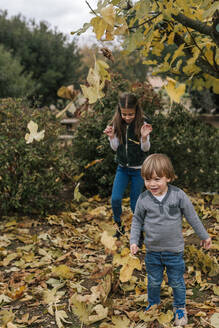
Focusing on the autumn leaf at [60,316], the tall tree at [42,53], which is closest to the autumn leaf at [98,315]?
the autumn leaf at [60,316]

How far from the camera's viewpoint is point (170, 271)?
252cm

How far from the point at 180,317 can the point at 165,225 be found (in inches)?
23.5

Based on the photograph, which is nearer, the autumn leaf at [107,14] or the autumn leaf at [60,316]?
the autumn leaf at [107,14]

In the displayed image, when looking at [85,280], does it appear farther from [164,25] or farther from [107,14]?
[107,14]

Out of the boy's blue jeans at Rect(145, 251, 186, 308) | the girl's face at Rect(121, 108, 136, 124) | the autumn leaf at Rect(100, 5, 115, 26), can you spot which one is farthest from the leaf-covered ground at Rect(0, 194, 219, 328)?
the autumn leaf at Rect(100, 5, 115, 26)

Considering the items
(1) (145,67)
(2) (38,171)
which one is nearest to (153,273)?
(2) (38,171)

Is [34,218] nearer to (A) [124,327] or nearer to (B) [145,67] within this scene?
(A) [124,327]

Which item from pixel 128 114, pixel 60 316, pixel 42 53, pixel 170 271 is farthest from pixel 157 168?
pixel 42 53

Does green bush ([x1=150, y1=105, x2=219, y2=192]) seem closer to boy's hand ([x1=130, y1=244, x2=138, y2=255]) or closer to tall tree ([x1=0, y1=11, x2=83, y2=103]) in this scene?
boy's hand ([x1=130, y1=244, x2=138, y2=255])

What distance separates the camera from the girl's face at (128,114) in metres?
3.63

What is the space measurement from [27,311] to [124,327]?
785 millimetres

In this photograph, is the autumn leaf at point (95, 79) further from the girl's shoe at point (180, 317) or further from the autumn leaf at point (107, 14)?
the girl's shoe at point (180, 317)

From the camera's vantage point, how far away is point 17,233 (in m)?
4.56

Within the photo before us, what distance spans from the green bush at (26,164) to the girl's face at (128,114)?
1.51 metres
